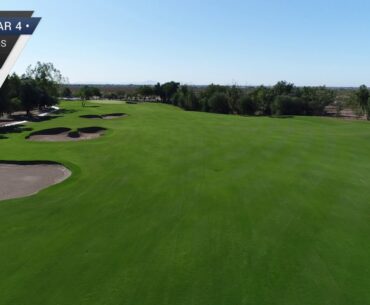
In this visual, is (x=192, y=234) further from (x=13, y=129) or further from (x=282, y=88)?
(x=282, y=88)

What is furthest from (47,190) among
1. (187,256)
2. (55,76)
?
(55,76)

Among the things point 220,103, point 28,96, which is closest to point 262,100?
point 220,103

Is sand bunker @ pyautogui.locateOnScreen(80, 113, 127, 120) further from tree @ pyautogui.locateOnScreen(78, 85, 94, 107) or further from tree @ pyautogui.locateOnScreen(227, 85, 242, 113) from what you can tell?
tree @ pyautogui.locateOnScreen(227, 85, 242, 113)

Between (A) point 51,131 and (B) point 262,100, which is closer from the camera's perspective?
(A) point 51,131

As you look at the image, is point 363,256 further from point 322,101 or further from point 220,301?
point 322,101

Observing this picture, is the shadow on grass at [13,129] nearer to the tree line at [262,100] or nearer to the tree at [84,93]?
the tree at [84,93]

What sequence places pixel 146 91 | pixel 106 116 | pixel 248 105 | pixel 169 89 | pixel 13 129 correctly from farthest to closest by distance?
1. pixel 146 91
2. pixel 169 89
3. pixel 248 105
4. pixel 106 116
5. pixel 13 129

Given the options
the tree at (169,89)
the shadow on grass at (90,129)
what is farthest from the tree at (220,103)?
the shadow on grass at (90,129)
